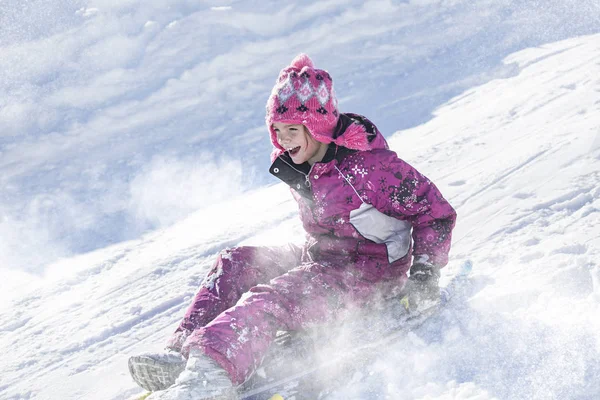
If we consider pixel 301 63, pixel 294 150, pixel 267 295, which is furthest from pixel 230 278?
pixel 301 63

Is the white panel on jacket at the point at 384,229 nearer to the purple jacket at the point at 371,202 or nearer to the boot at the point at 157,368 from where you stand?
the purple jacket at the point at 371,202

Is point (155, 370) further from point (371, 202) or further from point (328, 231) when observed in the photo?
point (371, 202)

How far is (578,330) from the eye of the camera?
1776 mm

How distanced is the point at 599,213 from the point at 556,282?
781 millimetres

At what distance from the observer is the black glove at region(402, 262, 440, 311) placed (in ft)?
6.61

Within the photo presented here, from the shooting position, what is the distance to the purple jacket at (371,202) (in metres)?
2.02

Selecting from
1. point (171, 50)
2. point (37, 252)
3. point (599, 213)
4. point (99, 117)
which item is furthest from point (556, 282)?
point (171, 50)

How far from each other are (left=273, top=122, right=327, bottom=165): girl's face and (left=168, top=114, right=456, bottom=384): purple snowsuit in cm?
4

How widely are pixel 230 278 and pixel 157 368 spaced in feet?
1.54

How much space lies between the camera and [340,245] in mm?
2154

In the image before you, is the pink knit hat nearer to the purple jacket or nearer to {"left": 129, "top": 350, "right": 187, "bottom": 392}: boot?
the purple jacket

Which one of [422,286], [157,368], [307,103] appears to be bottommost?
[422,286]

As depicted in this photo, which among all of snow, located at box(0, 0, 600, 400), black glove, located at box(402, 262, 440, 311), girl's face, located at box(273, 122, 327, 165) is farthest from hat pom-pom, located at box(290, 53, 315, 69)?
snow, located at box(0, 0, 600, 400)

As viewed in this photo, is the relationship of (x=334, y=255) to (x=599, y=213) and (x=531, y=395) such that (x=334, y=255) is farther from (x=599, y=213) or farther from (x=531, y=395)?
(x=599, y=213)
